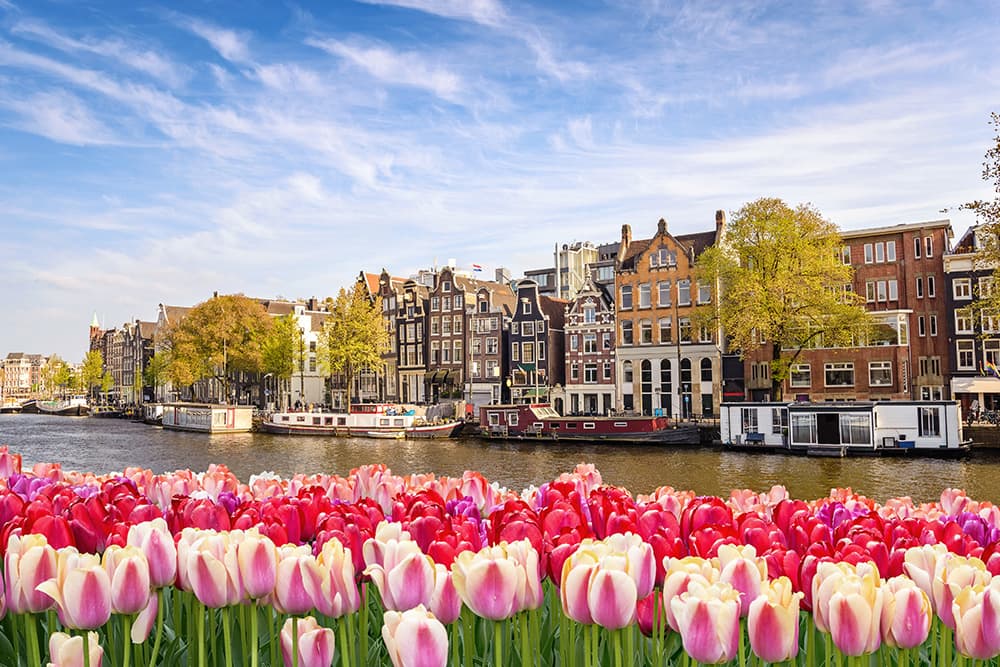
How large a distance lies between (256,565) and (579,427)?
1525 inches

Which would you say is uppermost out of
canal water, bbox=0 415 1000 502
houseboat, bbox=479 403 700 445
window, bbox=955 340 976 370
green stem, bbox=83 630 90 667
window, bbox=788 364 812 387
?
window, bbox=955 340 976 370

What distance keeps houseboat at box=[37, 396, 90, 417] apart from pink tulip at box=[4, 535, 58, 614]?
9391 centimetres

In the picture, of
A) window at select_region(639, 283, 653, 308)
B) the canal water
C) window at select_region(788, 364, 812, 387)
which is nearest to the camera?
the canal water

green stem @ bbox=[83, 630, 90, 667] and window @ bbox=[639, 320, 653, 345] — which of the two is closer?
green stem @ bbox=[83, 630, 90, 667]

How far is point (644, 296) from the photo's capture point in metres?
50.4

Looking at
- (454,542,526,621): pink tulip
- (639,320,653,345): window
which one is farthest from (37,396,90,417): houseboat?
(454,542,526,621): pink tulip

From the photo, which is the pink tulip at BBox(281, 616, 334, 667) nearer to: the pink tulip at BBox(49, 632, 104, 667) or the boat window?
the pink tulip at BBox(49, 632, 104, 667)

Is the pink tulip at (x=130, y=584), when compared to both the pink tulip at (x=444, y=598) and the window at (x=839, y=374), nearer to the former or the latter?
the pink tulip at (x=444, y=598)

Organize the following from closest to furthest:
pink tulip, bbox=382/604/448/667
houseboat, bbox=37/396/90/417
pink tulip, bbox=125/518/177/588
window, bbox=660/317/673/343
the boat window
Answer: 1. pink tulip, bbox=382/604/448/667
2. pink tulip, bbox=125/518/177/588
3. the boat window
4. window, bbox=660/317/673/343
5. houseboat, bbox=37/396/90/417

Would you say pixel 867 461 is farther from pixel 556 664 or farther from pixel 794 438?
pixel 556 664

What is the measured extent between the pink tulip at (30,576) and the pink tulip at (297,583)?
2.20ft

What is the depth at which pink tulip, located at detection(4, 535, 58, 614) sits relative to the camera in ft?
7.84

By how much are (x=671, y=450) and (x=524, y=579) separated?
34.1m

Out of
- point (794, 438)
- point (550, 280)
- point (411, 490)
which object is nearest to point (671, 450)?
point (794, 438)
